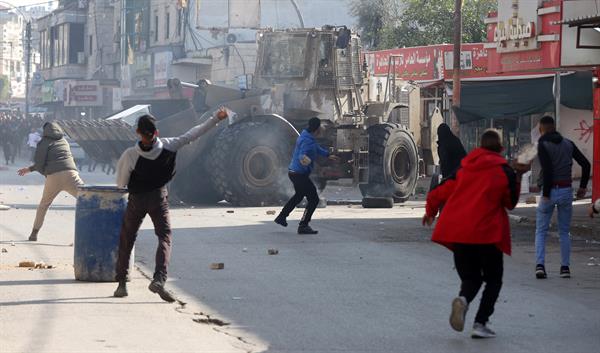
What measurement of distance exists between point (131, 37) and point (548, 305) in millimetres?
54051

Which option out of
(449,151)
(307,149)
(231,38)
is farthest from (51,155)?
(231,38)

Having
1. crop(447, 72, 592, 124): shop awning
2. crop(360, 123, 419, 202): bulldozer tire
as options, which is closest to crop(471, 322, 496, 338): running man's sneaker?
crop(360, 123, 419, 202): bulldozer tire

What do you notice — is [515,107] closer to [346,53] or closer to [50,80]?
[346,53]

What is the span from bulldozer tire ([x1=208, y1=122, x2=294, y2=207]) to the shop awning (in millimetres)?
7863

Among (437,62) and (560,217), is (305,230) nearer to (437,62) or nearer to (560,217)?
(560,217)

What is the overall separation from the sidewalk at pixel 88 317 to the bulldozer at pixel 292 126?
9.67 metres

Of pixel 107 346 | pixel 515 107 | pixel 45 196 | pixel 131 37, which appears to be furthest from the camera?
pixel 131 37

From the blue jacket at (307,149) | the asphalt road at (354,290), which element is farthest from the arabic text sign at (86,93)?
the blue jacket at (307,149)

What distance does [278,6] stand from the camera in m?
52.1

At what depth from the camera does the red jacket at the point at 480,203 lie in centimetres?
888

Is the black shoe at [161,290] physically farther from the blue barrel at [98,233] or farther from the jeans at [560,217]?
the jeans at [560,217]

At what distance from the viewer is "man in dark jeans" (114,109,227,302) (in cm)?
1073

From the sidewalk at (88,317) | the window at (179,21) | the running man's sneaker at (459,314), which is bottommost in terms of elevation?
the sidewalk at (88,317)

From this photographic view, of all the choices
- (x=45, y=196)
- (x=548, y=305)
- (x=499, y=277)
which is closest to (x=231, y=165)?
(x=45, y=196)
